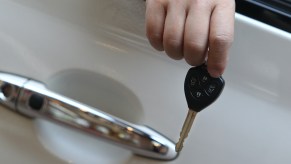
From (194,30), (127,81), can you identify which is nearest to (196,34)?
(194,30)

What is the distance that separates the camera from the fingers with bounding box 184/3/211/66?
30 cm

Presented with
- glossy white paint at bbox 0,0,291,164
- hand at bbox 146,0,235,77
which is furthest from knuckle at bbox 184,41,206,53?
glossy white paint at bbox 0,0,291,164

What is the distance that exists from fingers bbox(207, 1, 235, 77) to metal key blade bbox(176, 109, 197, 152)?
1.8 inches

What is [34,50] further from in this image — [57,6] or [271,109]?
[271,109]

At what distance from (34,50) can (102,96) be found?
0.08 meters

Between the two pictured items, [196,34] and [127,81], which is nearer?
[196,34]

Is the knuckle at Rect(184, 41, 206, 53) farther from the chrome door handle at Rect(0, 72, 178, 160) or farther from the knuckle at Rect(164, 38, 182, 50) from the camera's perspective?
the chrome door handle at Rect(0, 72, 178, 160)

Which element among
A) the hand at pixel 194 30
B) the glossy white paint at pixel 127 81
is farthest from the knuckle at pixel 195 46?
the glossy white paint at pixel 127 81

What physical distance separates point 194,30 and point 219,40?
0.02 m

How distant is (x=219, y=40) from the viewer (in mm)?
295

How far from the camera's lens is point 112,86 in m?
0.41

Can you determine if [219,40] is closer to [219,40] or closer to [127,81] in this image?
[219,40]

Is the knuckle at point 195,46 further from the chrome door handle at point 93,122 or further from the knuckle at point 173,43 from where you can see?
the chrome door handle at point 93,122

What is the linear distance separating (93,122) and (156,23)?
12 cm
